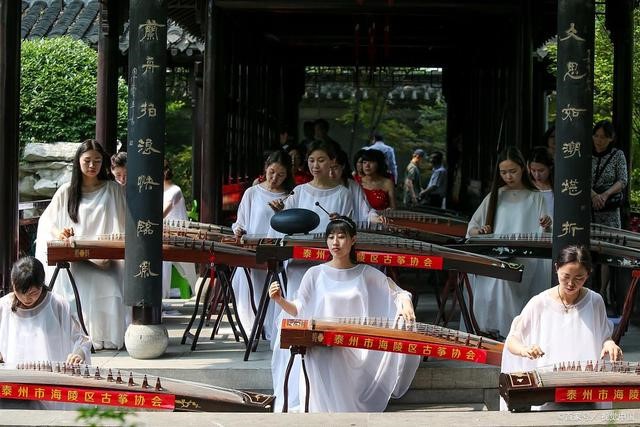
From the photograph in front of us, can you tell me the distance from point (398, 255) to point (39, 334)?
2.56 meters

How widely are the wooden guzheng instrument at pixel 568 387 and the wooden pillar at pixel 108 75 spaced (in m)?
8.19

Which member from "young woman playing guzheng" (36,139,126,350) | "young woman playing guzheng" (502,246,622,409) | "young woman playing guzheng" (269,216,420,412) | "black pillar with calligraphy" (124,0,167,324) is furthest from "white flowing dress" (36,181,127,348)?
"young woman playing guzheng" (502,246,622,409)

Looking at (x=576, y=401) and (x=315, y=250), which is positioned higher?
(x=315, y=250)

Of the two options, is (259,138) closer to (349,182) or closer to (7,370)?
(349,182)

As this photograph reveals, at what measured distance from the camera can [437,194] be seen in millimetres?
23328

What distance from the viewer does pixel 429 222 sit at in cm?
1189

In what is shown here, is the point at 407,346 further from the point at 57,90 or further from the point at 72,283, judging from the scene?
the point at 57,90

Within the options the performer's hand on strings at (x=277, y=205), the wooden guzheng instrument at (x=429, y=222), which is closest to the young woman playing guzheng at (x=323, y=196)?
the performer's hand on strings at (x=277, y=205)

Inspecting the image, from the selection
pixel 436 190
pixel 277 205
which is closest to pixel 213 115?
pixel 277 205

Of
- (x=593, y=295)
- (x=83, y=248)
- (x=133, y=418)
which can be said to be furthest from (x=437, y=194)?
(x=133, y=418)

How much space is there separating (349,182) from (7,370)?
420 centimetres

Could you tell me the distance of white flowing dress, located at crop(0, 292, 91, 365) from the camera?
7535 millimetres

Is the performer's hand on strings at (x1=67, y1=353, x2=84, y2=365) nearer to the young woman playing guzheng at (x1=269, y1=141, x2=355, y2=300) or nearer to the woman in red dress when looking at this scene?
the young woman playing guzheng at (x1=269, y1=141, x2=355, y2=300)

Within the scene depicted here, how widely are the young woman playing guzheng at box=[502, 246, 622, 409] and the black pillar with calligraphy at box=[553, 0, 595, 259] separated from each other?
1232mm
